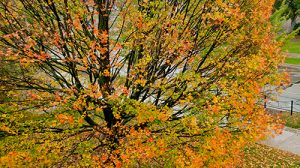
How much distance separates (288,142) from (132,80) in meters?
13.9

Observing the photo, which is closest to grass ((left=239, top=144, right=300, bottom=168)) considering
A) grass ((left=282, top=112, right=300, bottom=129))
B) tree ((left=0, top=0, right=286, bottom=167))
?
grass ((left=282, top=112, right=300, bottom=129))

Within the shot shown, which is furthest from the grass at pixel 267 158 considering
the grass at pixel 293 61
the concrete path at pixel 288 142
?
the grass at pixel 293 61

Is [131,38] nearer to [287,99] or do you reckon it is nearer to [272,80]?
[272,80]

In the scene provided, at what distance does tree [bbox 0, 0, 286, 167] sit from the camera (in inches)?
323

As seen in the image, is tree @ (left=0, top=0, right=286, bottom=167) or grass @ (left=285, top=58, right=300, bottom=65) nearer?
tree @ (left=0, top=0, right=286, bottom=167)

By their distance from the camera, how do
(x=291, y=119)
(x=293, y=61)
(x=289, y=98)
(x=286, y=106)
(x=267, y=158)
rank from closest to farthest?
1. (x=267, y=158)
2. (x=291, y=119)
3. (x=286, y=106)
4. (x=289, y=98)
5. (x=293, y=61)

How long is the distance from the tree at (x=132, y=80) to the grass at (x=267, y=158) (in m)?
6.67

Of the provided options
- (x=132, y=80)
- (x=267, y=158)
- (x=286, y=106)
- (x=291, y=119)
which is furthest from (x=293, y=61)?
(x=132, y=80)

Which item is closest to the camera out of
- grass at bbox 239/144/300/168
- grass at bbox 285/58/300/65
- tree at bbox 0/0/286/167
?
tree at bbox 0/0/286/167

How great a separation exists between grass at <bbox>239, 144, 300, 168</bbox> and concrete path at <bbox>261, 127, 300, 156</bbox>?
3.33 feet

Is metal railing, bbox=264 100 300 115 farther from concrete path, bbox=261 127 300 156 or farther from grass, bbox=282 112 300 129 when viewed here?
concrete path, bbox=261 127 300 156

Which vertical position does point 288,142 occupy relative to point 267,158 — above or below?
above

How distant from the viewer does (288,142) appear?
19406mm

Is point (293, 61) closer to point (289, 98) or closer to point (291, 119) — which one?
point (289, 98)
